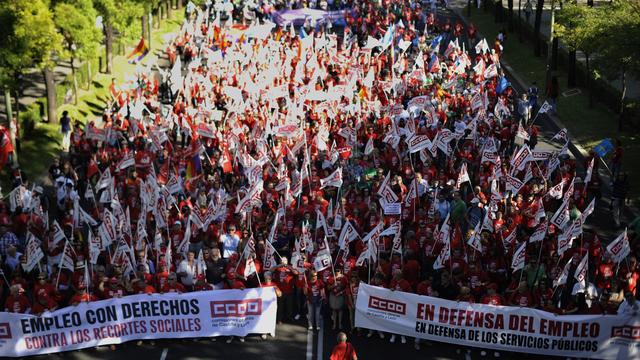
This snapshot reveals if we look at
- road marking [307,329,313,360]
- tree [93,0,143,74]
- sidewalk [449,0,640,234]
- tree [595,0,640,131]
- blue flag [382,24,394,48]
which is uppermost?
tree [595,0,640,131]

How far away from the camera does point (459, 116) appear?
30.7 metres

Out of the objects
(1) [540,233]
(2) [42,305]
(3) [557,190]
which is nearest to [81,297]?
(2) [42,305]

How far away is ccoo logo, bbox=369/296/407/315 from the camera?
1841 cm

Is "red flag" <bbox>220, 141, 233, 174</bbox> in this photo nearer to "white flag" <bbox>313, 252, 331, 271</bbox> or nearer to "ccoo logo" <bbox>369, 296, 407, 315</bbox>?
"white flag" <bbox>313, 252, 331, 271</bbox>

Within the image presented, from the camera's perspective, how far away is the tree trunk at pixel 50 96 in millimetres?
33906

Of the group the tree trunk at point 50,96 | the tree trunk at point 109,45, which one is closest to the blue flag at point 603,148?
the tree trunk at point 50,96

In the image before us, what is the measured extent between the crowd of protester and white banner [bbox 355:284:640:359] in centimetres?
26

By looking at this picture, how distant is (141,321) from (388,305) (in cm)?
493

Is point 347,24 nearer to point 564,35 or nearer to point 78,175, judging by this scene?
point 564,35

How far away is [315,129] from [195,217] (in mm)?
8141

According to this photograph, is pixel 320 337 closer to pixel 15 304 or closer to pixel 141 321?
pixel 141 321

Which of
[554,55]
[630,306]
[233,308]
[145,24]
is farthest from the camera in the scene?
[145,24]

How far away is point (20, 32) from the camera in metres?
28.7

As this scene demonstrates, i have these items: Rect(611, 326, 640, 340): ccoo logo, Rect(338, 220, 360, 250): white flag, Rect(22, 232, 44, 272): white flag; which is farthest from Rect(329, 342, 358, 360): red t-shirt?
Rect(22, 232, 44, 272): white flag
